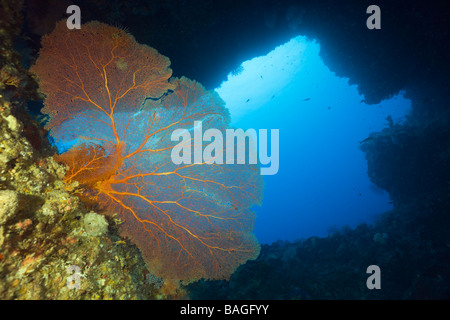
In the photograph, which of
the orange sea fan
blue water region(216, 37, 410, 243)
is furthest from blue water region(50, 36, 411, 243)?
the orange sea fan

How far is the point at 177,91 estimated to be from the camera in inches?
167

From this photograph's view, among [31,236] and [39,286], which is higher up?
A: [31,236]

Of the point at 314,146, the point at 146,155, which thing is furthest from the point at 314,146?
the point at 146,155

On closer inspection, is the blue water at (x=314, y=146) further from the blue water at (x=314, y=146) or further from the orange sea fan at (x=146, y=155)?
the orange sea fan at (x=146, y=155)

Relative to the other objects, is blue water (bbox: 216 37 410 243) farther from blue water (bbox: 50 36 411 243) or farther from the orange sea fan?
the orange sea fan

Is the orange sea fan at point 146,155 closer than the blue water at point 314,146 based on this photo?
Yes

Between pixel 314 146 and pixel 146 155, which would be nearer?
pixel 146 155

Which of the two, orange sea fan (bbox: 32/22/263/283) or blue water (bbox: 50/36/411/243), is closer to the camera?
orange sea fan (bbox: 32/22/263/283)

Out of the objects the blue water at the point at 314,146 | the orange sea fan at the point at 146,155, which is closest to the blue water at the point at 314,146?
the blue water at the point at 314,146

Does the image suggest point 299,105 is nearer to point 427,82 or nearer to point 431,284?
point 427,82

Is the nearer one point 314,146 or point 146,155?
point 146,155

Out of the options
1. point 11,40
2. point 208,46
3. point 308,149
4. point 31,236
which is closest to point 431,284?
point 31,236

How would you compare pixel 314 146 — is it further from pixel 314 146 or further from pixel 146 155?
pixel 146 155

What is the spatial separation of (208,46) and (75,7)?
15.5 feet
